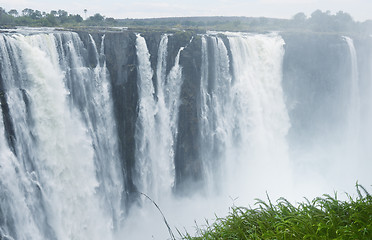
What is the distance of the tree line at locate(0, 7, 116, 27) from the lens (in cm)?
2264

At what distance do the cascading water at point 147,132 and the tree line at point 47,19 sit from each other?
6.67 metres

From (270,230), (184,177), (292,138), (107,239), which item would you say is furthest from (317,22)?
(270,230)

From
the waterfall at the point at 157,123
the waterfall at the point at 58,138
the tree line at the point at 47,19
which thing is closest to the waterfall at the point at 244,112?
the waterfall at the point at 157,123

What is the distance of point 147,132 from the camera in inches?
655

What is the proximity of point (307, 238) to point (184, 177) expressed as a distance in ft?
48.5

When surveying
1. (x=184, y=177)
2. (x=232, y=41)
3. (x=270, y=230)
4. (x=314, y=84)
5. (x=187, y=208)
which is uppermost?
(x=232, y=41)

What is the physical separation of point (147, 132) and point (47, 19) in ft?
41.8

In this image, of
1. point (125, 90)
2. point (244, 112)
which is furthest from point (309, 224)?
point (244, 112)

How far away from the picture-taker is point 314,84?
79.8 feet

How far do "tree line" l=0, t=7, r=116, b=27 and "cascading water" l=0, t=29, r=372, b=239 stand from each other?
6.67 m

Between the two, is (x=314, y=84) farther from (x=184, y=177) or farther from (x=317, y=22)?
(x=317, y=22)

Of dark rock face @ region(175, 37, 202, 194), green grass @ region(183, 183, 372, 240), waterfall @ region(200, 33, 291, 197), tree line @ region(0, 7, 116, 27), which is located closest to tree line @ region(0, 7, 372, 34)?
Answer: tree line @ region(0, 7, 116, 27)

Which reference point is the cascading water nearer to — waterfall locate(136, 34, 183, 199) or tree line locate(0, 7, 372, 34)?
waterfall locate(136, 34, 183, 199)

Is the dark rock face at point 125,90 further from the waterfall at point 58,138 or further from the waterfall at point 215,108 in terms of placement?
the waterfall at point 215,108
